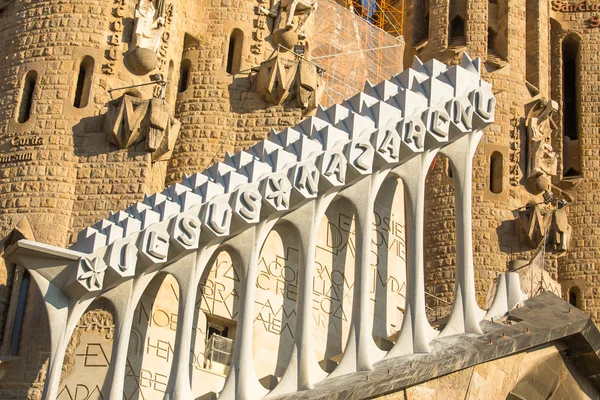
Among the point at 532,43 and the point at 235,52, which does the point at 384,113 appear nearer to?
the point at 235,52

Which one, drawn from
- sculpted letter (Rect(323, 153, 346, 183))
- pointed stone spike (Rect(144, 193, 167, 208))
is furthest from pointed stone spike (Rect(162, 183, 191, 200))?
sculpted letter (Rect(323, 153, 346, 183))

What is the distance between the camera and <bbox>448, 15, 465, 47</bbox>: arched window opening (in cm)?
3450

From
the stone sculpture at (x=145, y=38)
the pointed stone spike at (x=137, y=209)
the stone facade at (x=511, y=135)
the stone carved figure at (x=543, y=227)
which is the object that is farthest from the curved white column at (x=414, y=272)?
the stone carved figure at (x=543, y=227)

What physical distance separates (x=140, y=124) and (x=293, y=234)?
411cm

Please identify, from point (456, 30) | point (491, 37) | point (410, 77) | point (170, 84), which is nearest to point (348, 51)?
point (456, 30)

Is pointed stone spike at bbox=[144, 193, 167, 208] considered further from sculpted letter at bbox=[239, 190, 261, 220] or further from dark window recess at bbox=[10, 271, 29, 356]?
dark window recess at bbox=[10, 271, 29, 356]

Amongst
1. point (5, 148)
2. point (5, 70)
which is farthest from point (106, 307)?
point (5, 70)

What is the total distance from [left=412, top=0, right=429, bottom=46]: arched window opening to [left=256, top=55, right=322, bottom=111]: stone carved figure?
809 cm

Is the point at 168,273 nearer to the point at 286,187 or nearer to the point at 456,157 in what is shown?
the point at 286,187

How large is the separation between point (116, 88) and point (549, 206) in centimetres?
1175

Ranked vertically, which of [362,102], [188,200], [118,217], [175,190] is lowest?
[118,217]

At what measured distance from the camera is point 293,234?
23703 mm

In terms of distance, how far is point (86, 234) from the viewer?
22.7 meters

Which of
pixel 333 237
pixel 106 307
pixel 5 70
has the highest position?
pixel 5 70
